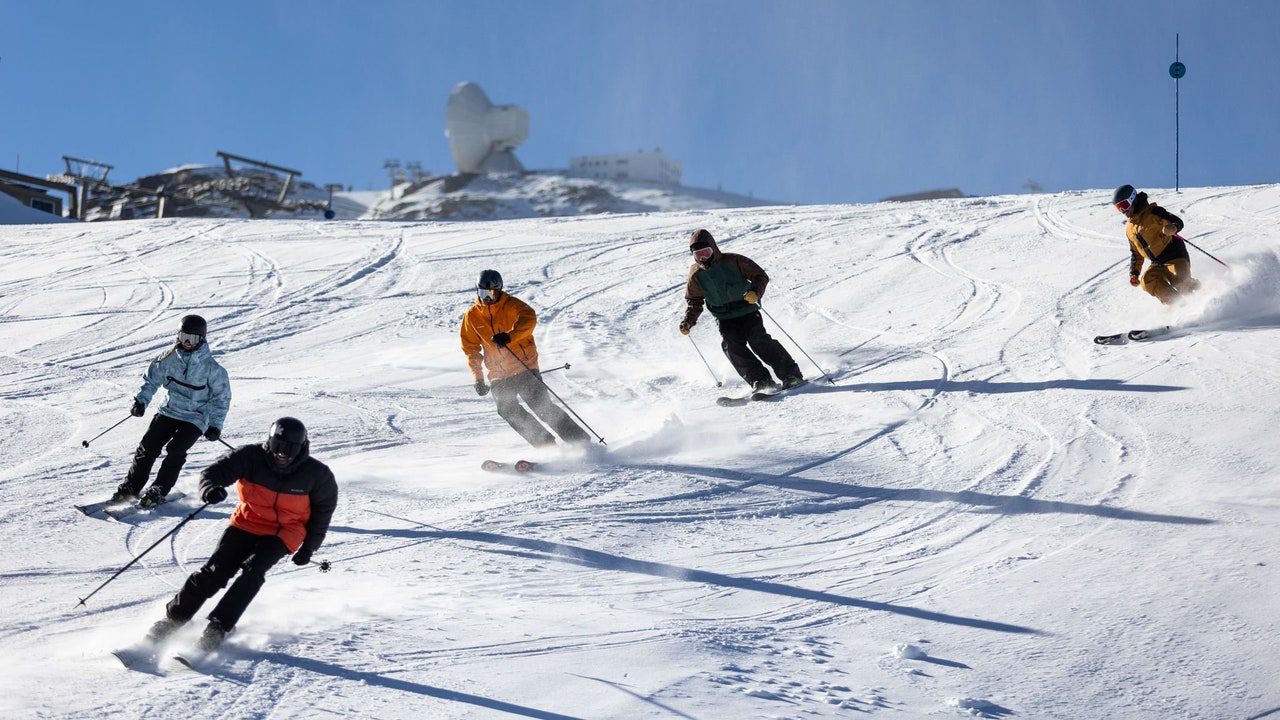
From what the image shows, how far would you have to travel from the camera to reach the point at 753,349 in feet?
32.0

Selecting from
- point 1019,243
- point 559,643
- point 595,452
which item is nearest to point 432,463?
point 595,452

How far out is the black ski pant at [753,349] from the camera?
9.66 meters

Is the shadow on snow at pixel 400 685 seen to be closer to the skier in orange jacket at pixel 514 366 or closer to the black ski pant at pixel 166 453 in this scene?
the black ski pant at pixel 166 453

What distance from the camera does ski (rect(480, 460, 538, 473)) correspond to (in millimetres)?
7648

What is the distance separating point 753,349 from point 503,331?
2533 millimetres

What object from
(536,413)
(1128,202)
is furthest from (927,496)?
(1128,202)

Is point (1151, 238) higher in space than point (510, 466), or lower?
higher

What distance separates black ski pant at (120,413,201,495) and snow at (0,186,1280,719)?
9.6 inches

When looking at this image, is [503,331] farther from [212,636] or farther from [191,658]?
[191,658]

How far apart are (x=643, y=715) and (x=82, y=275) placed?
17.1 metres

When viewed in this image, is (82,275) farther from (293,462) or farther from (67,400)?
(293,462)

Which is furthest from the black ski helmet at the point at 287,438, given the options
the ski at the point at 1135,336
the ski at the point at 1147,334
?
the ski at the point at 1147,334

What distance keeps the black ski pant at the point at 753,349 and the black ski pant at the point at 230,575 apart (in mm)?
5461

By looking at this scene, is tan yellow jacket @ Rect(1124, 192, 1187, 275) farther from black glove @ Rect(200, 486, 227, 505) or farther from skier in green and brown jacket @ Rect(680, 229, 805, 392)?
black glove @ Rect(200, 486, 227, 505)
